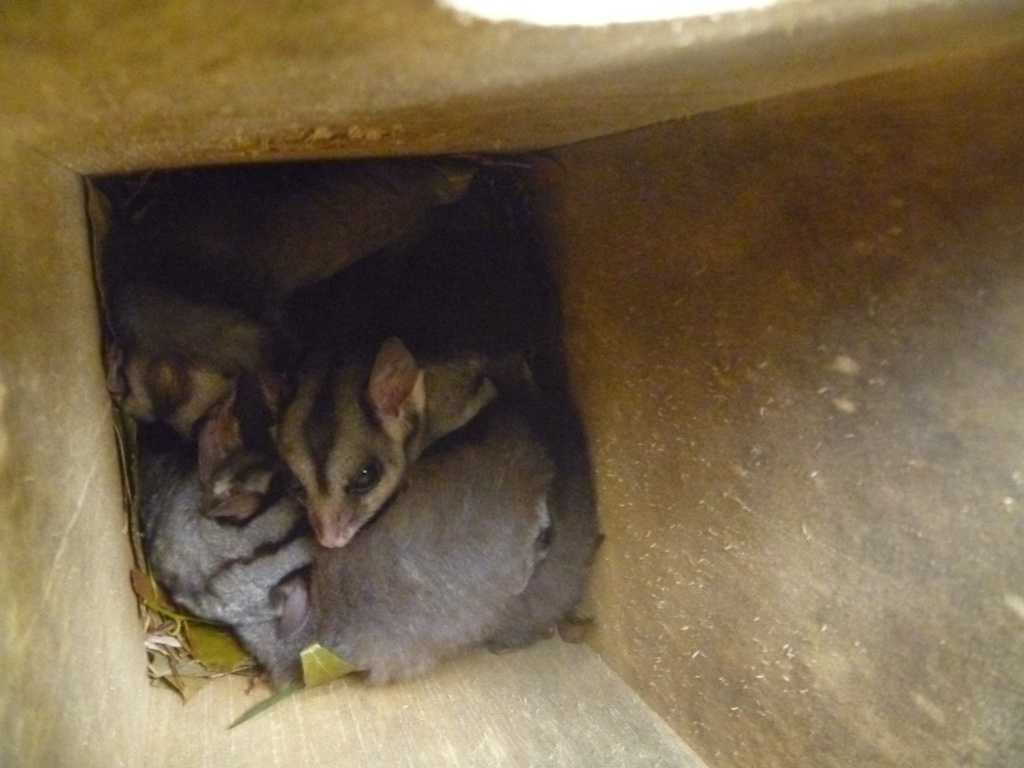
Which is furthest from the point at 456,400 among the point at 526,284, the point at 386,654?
the point at 386,654

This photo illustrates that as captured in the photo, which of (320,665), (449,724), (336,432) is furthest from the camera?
(336,432)

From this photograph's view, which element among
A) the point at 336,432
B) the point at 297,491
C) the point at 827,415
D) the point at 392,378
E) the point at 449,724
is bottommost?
the point at 449,724

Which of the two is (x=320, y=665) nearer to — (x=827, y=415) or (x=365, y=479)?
(x=365, y=479)

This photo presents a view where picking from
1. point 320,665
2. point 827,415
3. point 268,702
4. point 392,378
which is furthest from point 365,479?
point 827,415

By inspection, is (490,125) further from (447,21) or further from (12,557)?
(12,557)

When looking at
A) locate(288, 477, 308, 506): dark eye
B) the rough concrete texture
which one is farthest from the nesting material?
the rough concrete texture

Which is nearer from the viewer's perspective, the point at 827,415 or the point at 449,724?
the point at 827,415

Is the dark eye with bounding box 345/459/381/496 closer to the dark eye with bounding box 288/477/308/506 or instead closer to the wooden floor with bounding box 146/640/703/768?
the dark eye with bounding box 288/477/308/506
